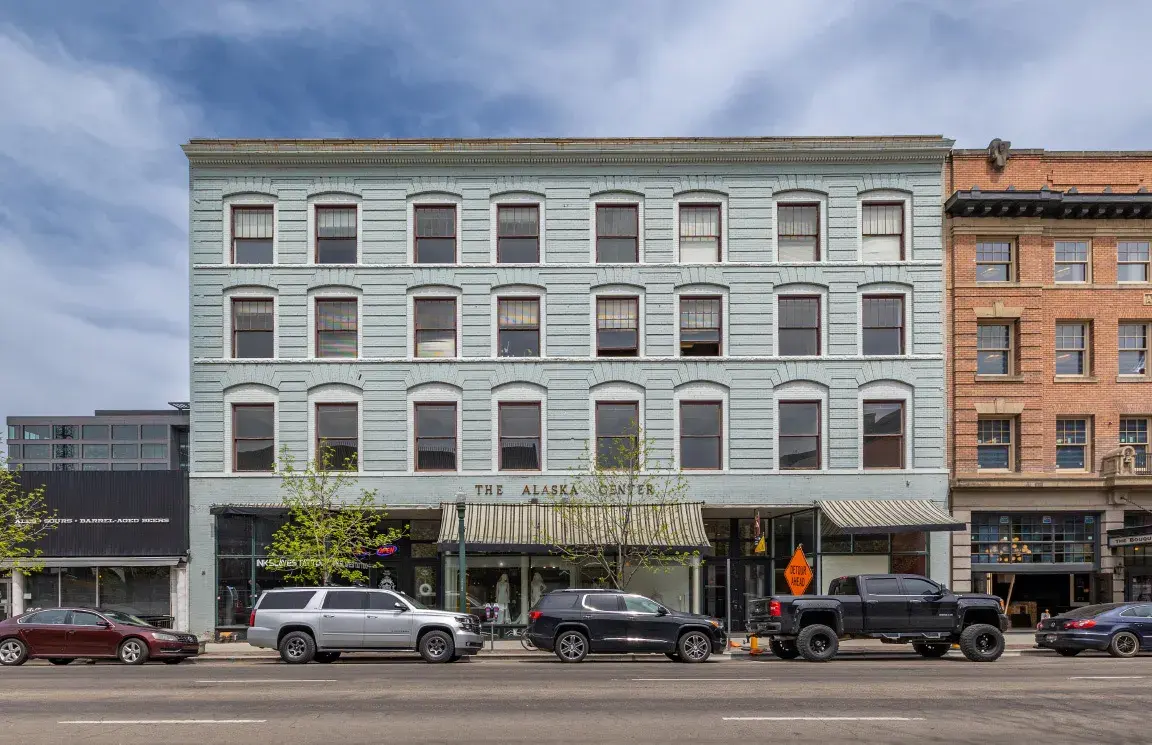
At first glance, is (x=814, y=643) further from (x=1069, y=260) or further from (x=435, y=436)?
(x=1069, y=260)

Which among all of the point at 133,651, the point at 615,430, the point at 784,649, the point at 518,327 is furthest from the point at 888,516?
the point at 133,651

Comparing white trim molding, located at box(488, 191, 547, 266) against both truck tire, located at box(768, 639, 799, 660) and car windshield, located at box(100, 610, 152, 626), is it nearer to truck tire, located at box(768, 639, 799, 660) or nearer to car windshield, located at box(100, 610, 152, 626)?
truck tire, located at box(768, 639, 799, 660)

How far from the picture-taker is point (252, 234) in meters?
28.7

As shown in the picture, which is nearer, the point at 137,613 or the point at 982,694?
the point at 982,694

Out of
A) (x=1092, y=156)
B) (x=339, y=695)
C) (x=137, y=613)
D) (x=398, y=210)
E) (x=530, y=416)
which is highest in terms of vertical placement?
(x=1092, y=156)

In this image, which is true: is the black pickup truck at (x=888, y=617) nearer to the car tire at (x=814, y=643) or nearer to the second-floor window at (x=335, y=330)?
the car tire at (x=814, y=643)

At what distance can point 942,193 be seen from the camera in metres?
28.9

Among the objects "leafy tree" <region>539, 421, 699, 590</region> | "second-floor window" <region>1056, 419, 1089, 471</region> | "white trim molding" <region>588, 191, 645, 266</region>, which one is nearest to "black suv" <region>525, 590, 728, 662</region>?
"leafy tree" <region>539, 421, 699, 590</region>

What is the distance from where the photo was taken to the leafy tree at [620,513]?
25.9 metres

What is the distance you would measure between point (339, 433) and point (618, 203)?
10.4 meters

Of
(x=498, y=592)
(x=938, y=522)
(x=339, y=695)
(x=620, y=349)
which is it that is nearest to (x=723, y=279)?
(x=620, y=349)

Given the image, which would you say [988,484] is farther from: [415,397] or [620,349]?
[415,397]

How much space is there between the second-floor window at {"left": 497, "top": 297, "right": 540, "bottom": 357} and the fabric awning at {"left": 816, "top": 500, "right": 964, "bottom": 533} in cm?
925

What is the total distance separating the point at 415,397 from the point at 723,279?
9.44m
